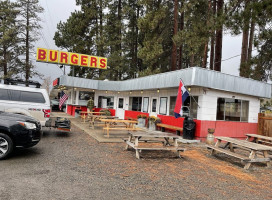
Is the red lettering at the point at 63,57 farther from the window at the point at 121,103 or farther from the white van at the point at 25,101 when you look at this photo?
the white van at the point at 25,101

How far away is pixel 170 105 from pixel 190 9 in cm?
998

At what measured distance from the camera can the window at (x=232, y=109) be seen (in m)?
11.7

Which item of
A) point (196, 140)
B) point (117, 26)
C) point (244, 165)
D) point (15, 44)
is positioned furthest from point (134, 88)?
point (15, 44)

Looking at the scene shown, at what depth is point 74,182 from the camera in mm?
4598

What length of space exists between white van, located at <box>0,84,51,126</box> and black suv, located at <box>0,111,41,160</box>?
277cm

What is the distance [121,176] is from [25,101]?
6.09 meters

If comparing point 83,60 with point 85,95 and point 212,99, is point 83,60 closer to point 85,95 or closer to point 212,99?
point 85,95

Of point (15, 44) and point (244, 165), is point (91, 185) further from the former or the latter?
point (15, 44)

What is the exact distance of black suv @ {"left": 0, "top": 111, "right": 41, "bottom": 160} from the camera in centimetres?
586

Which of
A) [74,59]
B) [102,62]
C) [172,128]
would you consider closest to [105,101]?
[102,62]

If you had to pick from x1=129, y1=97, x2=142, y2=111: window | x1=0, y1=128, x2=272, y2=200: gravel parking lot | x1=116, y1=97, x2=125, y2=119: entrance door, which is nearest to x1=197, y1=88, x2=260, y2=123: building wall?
x1=0, y1=128, x2=272, y2=200: gravel parking lot

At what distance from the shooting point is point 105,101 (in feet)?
72.3

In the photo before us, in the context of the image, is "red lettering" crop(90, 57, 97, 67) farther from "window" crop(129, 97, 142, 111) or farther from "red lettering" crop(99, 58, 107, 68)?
"window" crop(129, 97, 142, 111)

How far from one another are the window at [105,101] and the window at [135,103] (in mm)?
3302
